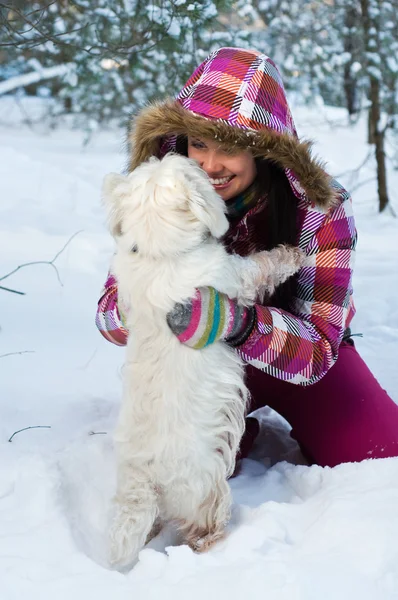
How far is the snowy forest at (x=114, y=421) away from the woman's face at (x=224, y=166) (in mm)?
290

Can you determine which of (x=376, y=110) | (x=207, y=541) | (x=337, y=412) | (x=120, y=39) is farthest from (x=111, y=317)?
(x=376, y=110)

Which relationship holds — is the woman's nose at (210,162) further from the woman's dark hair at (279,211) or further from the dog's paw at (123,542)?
the dog's paw at (123,542)

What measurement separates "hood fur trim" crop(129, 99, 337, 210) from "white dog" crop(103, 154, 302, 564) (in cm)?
23

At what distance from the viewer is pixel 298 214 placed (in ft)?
8.13

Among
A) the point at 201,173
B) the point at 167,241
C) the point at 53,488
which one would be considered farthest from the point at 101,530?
the point at 201,173

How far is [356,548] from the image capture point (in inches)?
68.4

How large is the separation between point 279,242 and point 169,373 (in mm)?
820

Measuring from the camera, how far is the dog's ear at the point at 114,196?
6.59 ft

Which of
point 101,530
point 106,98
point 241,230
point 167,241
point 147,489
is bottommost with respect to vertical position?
point 106,98

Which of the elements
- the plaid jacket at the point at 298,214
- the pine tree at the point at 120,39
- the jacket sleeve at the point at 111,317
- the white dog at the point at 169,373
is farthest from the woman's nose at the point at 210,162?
the pine tree at the point at 120,39

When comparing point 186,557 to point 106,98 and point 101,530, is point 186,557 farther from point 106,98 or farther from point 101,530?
point 106,98

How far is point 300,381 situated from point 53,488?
908 millimetres

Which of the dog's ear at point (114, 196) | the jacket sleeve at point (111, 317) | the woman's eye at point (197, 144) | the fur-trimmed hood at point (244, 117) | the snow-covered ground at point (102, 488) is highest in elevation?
the fur-trimmed hood at point (244, 117)

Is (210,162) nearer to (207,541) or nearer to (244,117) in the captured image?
(244,117)
